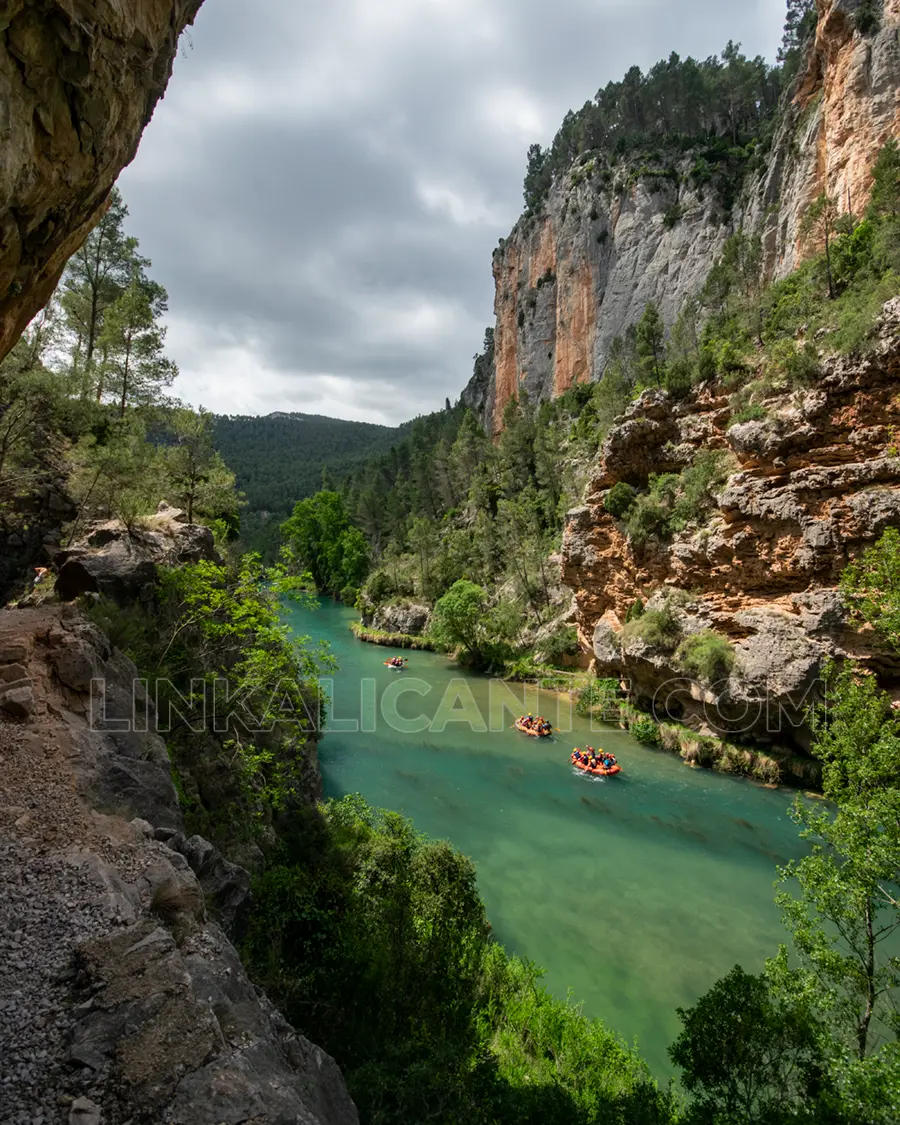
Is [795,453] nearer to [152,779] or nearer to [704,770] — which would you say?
[704,770]

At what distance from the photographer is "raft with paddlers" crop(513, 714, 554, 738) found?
80.6ft

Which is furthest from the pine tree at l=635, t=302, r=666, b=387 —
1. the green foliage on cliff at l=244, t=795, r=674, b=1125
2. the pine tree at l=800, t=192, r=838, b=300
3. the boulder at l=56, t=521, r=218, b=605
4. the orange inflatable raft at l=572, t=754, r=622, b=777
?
the green foliage on cliff at l=244, t=795, r=674, b=1125

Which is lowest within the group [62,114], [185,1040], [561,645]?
[185,1040]

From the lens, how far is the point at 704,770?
2128 cm

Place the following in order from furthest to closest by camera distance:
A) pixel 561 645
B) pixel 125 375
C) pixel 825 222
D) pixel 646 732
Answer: pixel 561 645
pixel 825 222
pixel 646 732
pixel 125 375

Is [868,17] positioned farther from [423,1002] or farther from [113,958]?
[113,958]

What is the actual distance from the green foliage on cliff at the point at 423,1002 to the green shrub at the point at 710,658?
14.1 metres

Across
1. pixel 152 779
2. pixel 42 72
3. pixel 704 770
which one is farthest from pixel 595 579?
pixel 42 72

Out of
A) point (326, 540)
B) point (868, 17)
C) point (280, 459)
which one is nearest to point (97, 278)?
point (868, 17)

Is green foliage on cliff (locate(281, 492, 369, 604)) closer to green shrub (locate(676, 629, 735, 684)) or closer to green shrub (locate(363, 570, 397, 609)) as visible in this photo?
green shrub (locate(363, 570, 397, 609))

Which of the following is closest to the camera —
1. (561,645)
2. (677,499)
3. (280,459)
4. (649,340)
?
(677,499)

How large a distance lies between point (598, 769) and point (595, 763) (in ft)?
1.02

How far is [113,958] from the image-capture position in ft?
14.1

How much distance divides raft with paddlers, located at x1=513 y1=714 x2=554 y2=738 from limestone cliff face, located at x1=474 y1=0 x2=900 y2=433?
3417 centimetres
